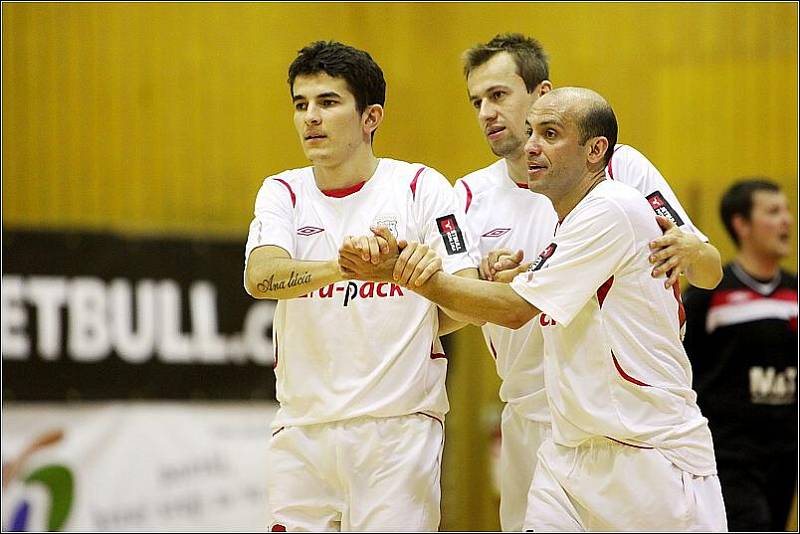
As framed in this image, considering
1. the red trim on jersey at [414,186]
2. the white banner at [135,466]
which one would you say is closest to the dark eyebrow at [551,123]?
the red trim on jersey at [414,186]

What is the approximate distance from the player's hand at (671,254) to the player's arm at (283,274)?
49.8 inches

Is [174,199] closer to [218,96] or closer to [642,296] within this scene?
[218,96]

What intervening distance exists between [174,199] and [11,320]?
5.30 ft

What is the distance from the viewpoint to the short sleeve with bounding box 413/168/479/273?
14.6ft

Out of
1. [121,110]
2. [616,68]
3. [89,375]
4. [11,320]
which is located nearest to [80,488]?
[89,375]

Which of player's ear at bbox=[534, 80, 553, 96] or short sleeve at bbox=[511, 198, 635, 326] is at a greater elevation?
player's ear at bbox=[534, 80, 553, 96]

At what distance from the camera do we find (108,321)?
25.7 feet

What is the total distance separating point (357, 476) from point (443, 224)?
1.17m

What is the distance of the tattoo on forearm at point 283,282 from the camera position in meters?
4.20

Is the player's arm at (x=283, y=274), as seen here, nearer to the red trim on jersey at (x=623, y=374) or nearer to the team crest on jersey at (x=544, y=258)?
the team crest on jersey at (x=544, y=258)

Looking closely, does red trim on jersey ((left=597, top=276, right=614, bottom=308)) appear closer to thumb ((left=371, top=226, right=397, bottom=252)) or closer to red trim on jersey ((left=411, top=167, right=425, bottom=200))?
thumb ((left=371, top=226, right=397, bottom=252))

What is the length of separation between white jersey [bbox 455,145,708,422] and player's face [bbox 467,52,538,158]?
193mm

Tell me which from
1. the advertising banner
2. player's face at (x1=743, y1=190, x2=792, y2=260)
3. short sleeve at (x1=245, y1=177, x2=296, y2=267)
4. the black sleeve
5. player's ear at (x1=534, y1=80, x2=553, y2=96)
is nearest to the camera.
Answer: short sleeve at (x1=245, y1=177, x2=296, y2=267)

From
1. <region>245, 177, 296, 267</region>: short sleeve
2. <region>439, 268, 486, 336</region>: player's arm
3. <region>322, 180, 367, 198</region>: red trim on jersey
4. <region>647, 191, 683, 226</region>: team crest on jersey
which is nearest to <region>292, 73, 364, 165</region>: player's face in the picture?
<region>322, 180, 367, 198</region>: red trim on jersey
